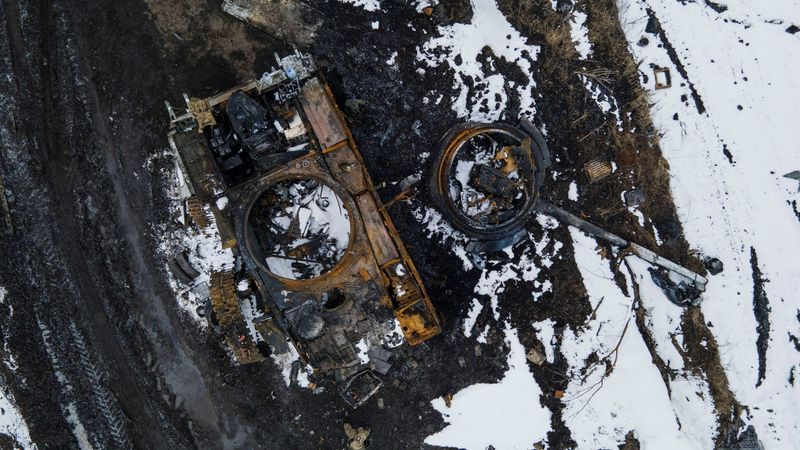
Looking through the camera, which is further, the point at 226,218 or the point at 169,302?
the point at 169,302

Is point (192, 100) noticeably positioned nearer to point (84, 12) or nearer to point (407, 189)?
point (84, 12)

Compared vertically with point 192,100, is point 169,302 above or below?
below

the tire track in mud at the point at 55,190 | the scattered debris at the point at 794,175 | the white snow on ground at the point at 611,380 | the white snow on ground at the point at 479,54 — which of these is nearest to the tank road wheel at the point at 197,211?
the tire track in mud at the point at 55,190

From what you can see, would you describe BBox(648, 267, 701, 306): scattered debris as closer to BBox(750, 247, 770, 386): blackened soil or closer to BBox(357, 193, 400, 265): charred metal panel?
BBox(750, 247, 770, 386): blackened soil

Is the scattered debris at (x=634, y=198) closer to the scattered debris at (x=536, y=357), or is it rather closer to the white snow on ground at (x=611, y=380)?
the white snow on ground at (x=611, y=380)

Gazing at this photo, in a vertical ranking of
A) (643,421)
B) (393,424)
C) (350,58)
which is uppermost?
(350,58)

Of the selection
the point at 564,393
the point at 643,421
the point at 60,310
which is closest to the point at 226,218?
the point at 60,310
